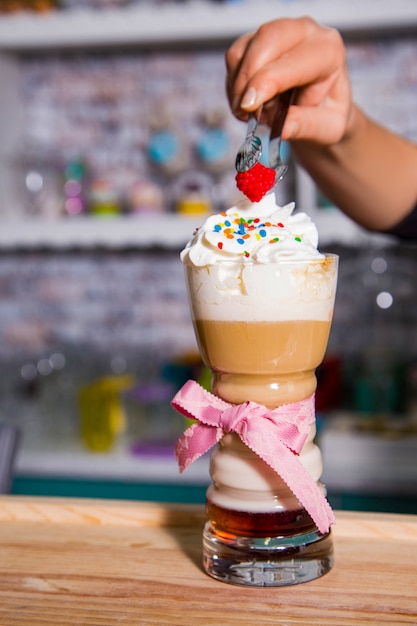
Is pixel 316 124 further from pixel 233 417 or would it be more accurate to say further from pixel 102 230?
pixel 102 230

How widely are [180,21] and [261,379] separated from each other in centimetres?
182

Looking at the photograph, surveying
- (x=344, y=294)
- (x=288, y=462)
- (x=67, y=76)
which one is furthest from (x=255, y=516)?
(x=67, y=76)

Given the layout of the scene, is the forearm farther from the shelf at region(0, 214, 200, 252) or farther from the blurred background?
the shelf at region(0, 214, 200, 252)

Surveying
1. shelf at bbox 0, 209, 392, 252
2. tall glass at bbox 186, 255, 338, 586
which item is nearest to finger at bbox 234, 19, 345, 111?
tall glass at bbox 186, 255, 338, 586

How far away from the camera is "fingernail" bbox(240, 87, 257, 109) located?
855 millimetres

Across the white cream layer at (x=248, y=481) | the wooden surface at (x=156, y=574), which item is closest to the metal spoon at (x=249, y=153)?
the white cream layer at (x=248, y=481)

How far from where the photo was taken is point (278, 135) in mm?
955

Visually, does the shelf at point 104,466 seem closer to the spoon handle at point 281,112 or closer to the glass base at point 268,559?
the spoon handle at point 281,112

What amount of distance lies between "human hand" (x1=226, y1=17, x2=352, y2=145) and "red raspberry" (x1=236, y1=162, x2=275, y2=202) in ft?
0.42

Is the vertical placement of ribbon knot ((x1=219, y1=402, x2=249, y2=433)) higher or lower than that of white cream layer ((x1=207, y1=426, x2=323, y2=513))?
higher

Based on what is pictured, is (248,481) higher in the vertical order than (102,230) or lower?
higher

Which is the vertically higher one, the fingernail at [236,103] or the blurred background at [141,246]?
the fingernail at [236,103]

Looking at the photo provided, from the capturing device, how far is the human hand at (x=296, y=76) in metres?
0.92

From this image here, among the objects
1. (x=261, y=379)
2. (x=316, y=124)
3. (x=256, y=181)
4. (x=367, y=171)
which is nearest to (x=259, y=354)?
(x=261, y=379)
